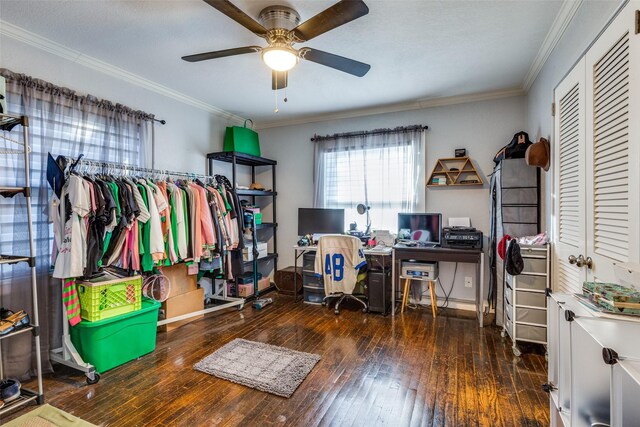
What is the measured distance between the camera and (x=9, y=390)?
73.2 inches

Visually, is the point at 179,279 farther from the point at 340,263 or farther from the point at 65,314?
the point at 340,263

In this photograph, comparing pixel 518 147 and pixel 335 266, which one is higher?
pixel 518 147

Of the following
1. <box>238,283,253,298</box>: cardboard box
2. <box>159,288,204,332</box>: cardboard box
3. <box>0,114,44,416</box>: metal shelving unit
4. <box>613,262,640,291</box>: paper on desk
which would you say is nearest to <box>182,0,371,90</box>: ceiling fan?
<box>0,114,44,416</box>: metal shelving unit

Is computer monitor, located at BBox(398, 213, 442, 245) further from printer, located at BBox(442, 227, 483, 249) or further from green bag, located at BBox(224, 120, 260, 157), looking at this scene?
green bag, located at BBox(224, 120, 260, 157)

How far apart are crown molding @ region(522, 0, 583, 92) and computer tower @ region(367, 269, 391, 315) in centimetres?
244

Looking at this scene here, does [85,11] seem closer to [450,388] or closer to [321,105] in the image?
[321,105]

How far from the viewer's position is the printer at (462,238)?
3303 millimetres

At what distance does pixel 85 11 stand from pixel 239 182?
2709 millimetres

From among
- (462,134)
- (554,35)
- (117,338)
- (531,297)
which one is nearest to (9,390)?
(117,338)

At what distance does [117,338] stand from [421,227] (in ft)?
10.5

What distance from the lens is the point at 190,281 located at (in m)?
3.37

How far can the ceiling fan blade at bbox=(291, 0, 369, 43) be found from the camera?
1.52 meters

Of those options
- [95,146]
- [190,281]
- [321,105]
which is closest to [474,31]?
[321,105]

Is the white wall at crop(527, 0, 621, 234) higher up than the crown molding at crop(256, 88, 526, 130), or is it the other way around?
the crown molding at crop(256, 88, 526, 130)
